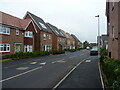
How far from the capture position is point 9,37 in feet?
75.0

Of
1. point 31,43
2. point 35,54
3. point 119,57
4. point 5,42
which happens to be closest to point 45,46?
point 31,43

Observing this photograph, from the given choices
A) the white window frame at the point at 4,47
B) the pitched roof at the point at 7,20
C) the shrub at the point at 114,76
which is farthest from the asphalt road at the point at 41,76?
the pitched roof at the point at 7,20

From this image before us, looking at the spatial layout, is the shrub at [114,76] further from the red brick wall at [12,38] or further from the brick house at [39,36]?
the brick house at [39,36]

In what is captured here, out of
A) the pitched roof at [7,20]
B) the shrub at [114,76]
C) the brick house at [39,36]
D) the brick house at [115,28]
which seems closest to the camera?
the shrub at [114,76]

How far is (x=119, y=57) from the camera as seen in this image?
854 centimetres

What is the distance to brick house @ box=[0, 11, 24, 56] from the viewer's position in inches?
837

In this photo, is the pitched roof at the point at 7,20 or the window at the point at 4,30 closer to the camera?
the window at the point at 4,30

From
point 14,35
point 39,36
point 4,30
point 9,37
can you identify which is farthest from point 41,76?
point 39,36

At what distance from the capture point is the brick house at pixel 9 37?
69.7 feet

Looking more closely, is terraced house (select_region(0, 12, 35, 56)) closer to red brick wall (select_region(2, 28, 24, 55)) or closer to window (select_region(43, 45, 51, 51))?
red brick wall (select_region(2, 28, 24, 55))

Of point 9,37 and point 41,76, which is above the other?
point 9,37

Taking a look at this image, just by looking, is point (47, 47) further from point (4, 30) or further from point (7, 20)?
point (4, 30)

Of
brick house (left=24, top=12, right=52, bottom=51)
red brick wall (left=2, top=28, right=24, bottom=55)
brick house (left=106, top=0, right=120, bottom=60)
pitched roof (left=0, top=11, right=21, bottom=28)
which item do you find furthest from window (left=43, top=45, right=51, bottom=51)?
brick house (left=106, top=0, right=120, bottom=60)

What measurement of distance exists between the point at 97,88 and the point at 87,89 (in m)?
0.55
